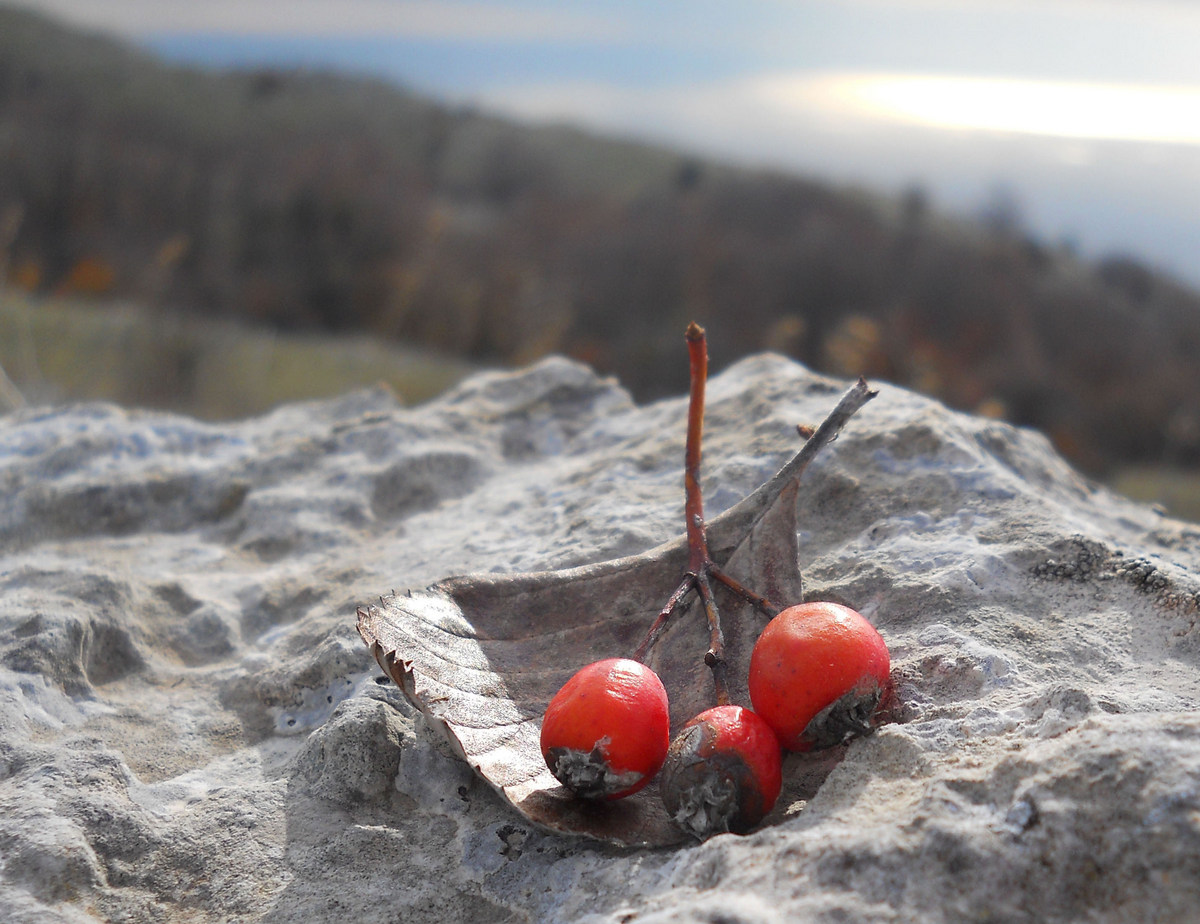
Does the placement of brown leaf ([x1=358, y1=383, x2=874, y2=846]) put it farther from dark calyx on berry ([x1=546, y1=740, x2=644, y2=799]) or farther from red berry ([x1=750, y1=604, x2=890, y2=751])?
red berry ([x1=750, y1=604, x2=890, y2=751])

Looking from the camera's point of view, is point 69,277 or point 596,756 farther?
point 69,277

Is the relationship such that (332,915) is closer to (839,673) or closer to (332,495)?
(839,673)

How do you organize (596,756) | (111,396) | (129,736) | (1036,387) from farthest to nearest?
(1036,387)
(111,396)
(129,736)
(596,756)

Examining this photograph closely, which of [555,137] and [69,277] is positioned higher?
[555,137]

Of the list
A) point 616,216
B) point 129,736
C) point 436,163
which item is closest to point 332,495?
point 129,736

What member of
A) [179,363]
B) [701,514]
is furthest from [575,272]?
[701,514]

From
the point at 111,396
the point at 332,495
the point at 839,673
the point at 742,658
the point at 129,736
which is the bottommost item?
the point at 111,396

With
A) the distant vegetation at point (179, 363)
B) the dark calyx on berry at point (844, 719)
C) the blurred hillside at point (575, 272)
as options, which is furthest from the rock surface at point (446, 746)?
the blurred hillside at point (575, 272)
